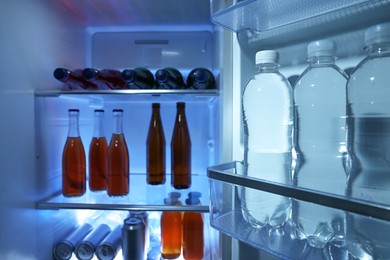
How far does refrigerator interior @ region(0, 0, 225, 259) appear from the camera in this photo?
0.81 m

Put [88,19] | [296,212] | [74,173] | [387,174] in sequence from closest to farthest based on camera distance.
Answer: [387,174]
[296,212]
[74,173]
[88,19]

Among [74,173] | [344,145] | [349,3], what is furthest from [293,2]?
[74,173]

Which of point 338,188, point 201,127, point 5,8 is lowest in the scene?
point 338,188

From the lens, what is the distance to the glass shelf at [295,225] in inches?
15.0

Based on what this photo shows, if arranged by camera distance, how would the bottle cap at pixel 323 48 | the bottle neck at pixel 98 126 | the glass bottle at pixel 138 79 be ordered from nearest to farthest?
the bottle cap at pixel 323 48 → the glass bottle at pixel 138 79 → the bottle neck at pixel 98 126

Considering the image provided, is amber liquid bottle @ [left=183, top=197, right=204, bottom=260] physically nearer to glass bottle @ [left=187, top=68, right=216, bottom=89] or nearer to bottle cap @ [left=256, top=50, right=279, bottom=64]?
glass bottle @ [left=187, top=68, right=216, bottom=89]

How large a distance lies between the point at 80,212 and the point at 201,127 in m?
0.73

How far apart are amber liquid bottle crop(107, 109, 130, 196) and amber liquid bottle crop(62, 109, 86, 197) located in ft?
0.36

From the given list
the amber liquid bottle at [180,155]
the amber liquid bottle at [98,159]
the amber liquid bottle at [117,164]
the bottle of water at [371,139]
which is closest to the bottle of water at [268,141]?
the bottle of water at [371,139]

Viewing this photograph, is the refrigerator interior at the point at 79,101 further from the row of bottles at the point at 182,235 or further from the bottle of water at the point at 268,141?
the bottle of water at the point at 268,141

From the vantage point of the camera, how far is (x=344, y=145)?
55 cm

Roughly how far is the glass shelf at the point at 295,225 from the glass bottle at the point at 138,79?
507 millimetres

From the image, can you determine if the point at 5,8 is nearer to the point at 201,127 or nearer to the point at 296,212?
the point at 201,127

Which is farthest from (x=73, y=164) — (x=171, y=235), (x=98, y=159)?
(x=171, y=235)
